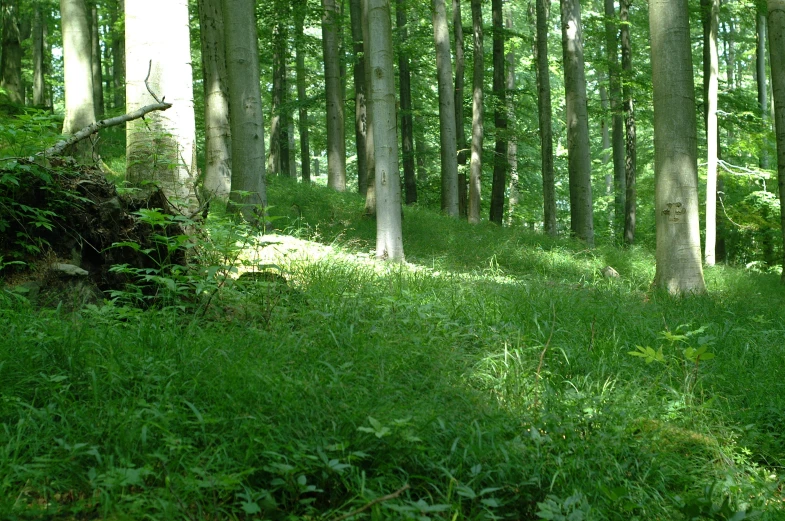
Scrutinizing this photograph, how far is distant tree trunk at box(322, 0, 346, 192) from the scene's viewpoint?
1650 centimetres

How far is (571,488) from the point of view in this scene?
3.13 meters

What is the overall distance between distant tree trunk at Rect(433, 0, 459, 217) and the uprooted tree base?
484 inches

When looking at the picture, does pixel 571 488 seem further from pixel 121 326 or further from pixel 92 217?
pixel 92 217

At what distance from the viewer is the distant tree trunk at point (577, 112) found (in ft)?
48.9

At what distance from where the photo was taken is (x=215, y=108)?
1112 cm

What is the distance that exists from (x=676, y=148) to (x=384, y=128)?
3809 millimetres

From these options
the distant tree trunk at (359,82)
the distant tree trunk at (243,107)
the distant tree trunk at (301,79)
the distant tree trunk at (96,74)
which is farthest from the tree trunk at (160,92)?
the distant tree trunk at (96,74)

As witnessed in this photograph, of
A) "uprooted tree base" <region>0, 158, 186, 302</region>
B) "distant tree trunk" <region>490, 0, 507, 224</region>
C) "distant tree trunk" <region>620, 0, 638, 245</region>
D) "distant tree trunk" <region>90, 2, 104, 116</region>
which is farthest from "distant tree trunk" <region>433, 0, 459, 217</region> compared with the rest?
"uprooted tree base" <region>0, 158, 186, 302</region>

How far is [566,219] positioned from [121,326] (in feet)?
124

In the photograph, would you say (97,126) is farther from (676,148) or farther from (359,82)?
(359,82)

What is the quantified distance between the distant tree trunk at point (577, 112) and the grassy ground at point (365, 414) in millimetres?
10077

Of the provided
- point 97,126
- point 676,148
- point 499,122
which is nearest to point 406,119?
point 499,122

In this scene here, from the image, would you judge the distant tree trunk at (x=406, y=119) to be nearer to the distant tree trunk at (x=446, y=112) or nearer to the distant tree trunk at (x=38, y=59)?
the distant tree trunk at (x=446, y=112)

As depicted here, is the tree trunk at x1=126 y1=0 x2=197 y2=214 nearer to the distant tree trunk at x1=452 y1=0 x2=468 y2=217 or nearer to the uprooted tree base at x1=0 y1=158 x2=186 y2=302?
the uprooted tree base at x1=0 y1=158 x2=186 y2=302
